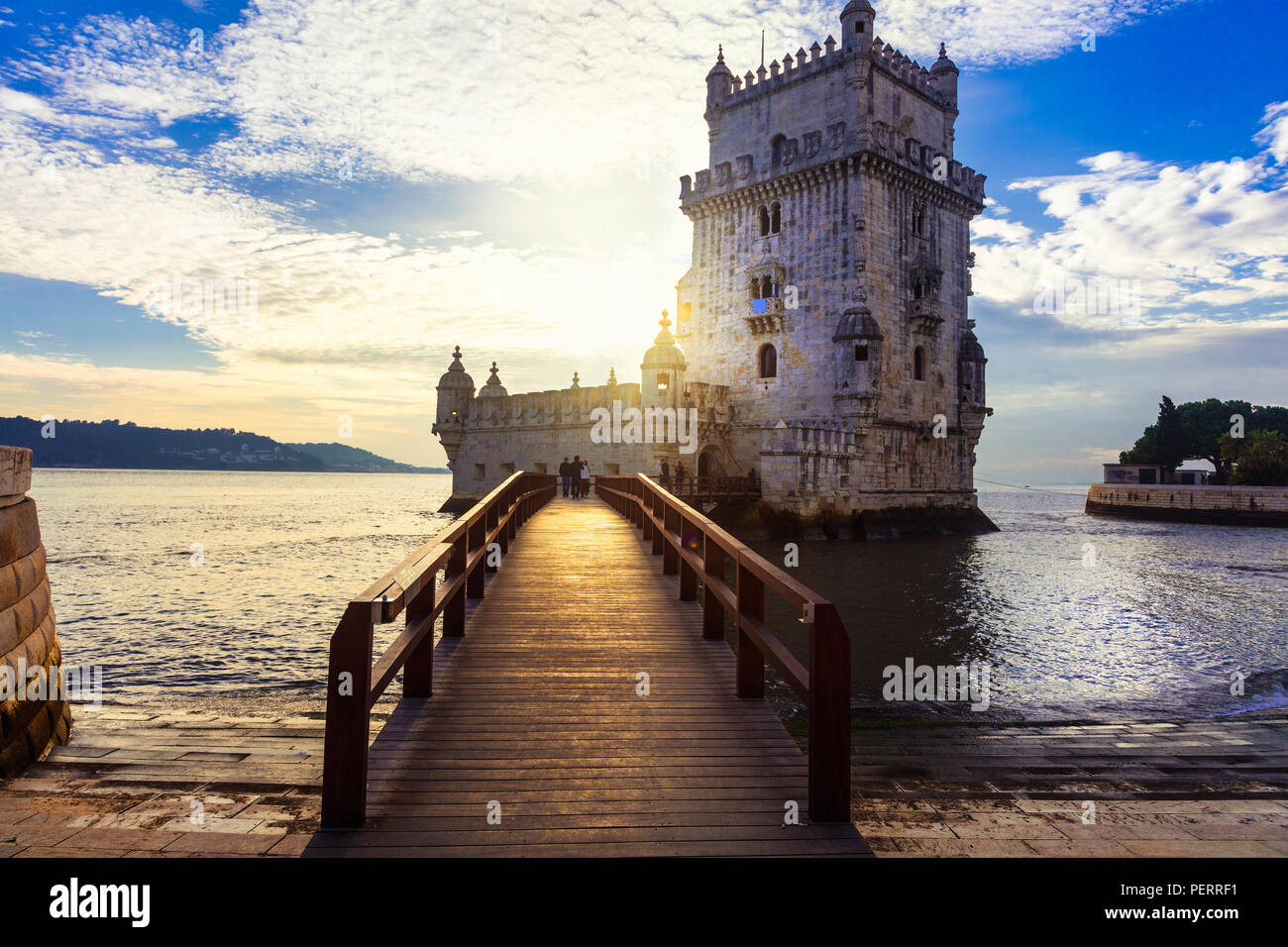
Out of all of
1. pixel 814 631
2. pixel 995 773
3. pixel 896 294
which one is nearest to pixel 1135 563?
pixel 896 294

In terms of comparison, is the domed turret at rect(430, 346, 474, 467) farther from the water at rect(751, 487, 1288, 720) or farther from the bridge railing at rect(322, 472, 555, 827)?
the bridge railing at rect(322, 472, 555, 827)

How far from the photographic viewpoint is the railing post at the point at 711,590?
7.32 metres

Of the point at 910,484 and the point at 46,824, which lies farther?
the point at 910,484

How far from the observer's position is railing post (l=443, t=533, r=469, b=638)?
7.22 metres

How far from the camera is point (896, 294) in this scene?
3572 cm

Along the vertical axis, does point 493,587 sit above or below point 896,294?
below

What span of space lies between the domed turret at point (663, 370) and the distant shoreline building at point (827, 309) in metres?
0.09

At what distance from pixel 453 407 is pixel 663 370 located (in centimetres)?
2260

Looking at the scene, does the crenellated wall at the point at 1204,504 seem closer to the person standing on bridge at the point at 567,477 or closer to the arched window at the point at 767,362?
the arched window at the point at 767,362

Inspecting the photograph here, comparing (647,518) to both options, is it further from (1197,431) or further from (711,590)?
(1197,431)

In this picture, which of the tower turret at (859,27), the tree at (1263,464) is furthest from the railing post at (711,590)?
the tree at (1263,464)

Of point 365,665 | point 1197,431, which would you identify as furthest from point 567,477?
point 1197,431
